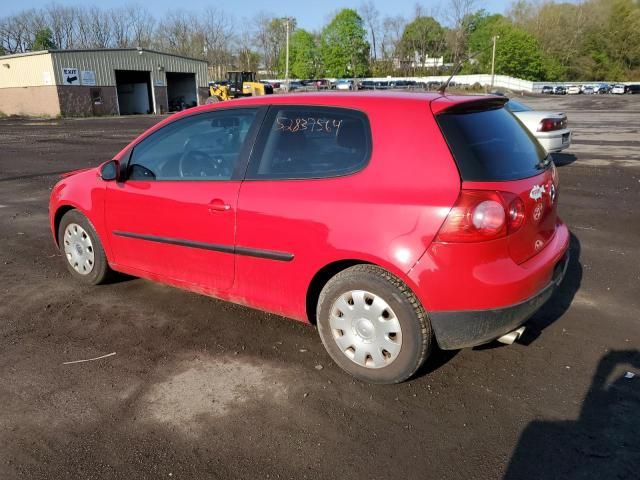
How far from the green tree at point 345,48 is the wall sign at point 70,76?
7361cm

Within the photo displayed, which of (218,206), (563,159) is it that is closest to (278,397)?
(218,206)

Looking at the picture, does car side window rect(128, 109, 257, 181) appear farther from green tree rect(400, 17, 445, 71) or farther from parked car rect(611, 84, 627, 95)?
green tree rect(400, 17, 445, 71)

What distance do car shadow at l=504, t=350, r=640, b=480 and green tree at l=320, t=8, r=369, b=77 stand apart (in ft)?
345

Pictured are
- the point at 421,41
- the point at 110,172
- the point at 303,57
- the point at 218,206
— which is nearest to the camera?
the point at 218,206

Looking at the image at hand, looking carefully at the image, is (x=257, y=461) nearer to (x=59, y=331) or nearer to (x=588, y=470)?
(x=588, y=470)

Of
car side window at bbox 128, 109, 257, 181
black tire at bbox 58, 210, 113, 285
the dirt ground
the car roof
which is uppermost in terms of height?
the car roof

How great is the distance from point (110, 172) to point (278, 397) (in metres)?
2.31

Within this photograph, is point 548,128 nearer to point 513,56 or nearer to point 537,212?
point 537,212

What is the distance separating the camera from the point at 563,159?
1238 centimetres

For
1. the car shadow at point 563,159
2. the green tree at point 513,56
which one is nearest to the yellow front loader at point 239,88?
the car shadow at point 563,159

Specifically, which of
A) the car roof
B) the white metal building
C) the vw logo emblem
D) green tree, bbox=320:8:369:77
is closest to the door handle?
the car roof

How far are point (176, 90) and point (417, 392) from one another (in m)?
49.3

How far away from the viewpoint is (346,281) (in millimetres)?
3014

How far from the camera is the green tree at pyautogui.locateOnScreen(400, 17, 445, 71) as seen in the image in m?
105
